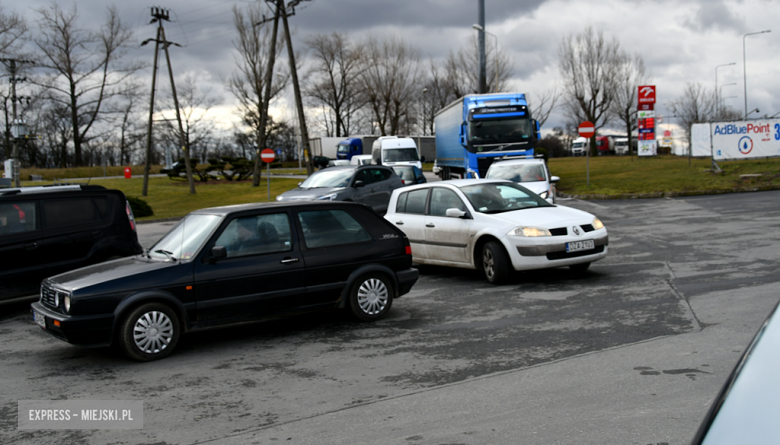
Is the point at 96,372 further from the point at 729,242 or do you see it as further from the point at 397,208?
the point at 729,242

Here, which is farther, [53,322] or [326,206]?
[326,206]

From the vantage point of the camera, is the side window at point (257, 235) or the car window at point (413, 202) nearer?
the side window at point (257, 235)

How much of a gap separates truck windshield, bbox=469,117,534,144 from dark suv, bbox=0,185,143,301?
53.0 feet

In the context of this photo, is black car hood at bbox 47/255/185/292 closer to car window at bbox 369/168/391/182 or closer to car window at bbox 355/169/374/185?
car window at bbox 355/169/374/185

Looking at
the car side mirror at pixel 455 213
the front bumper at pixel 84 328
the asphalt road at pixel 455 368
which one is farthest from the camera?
the car side mirror at pixel 455 213

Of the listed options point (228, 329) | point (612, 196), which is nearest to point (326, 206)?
point (228, 329)

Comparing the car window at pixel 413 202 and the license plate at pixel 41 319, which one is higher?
the car window at pixel 413 202

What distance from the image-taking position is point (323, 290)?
7.31m

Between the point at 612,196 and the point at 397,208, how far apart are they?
604 inches

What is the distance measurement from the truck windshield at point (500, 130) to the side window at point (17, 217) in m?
17.2

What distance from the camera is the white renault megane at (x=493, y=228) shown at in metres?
9.25

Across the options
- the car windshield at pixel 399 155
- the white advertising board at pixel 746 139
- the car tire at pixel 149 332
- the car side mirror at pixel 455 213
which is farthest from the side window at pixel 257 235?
the car windshield at pixel 399 155

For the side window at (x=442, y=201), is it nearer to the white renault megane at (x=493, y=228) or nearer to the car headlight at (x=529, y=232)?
the white renault megane at (x=493, y=228)

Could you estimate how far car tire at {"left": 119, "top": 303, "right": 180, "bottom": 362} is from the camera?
247 inches
